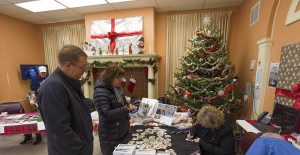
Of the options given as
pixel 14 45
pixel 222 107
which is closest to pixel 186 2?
pixel 222 107

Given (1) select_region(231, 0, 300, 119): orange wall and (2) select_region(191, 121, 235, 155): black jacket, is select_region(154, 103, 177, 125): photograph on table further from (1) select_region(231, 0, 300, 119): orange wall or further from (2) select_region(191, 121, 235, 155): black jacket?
(1) select_region(231, 0, 300, 119): orange wall

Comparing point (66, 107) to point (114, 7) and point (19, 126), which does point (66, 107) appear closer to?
point (19, 126)

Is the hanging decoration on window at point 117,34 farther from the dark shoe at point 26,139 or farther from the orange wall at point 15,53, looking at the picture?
the dark shoe at point 26,139

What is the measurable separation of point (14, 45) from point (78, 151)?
15.2 feet

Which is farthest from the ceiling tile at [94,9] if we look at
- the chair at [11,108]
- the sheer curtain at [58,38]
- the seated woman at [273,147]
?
the seated woman at [273,147]

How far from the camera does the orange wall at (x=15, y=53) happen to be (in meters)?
4.05

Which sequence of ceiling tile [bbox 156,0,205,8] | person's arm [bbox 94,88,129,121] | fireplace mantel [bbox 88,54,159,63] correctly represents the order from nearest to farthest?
1. person's arm [bbox 94,88,129,121]
2. ceiling tile [bbox 156,0,205,8]
3. fireplace mantel [bbox 88,54,159,63]

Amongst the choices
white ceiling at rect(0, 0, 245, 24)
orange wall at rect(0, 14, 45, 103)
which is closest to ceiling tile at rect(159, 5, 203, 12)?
white ceiling at rect(0, 0, 245, 24)

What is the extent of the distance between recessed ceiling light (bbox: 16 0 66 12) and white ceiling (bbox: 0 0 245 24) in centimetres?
15

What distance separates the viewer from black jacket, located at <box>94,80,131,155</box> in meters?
1.61

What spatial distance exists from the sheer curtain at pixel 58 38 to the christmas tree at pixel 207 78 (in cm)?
328

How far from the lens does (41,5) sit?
3.60 meters

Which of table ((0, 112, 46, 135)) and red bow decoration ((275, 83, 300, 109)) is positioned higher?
red bow decoration ((275, 83, 300, 109))

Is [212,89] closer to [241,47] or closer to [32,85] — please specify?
[241,47]
